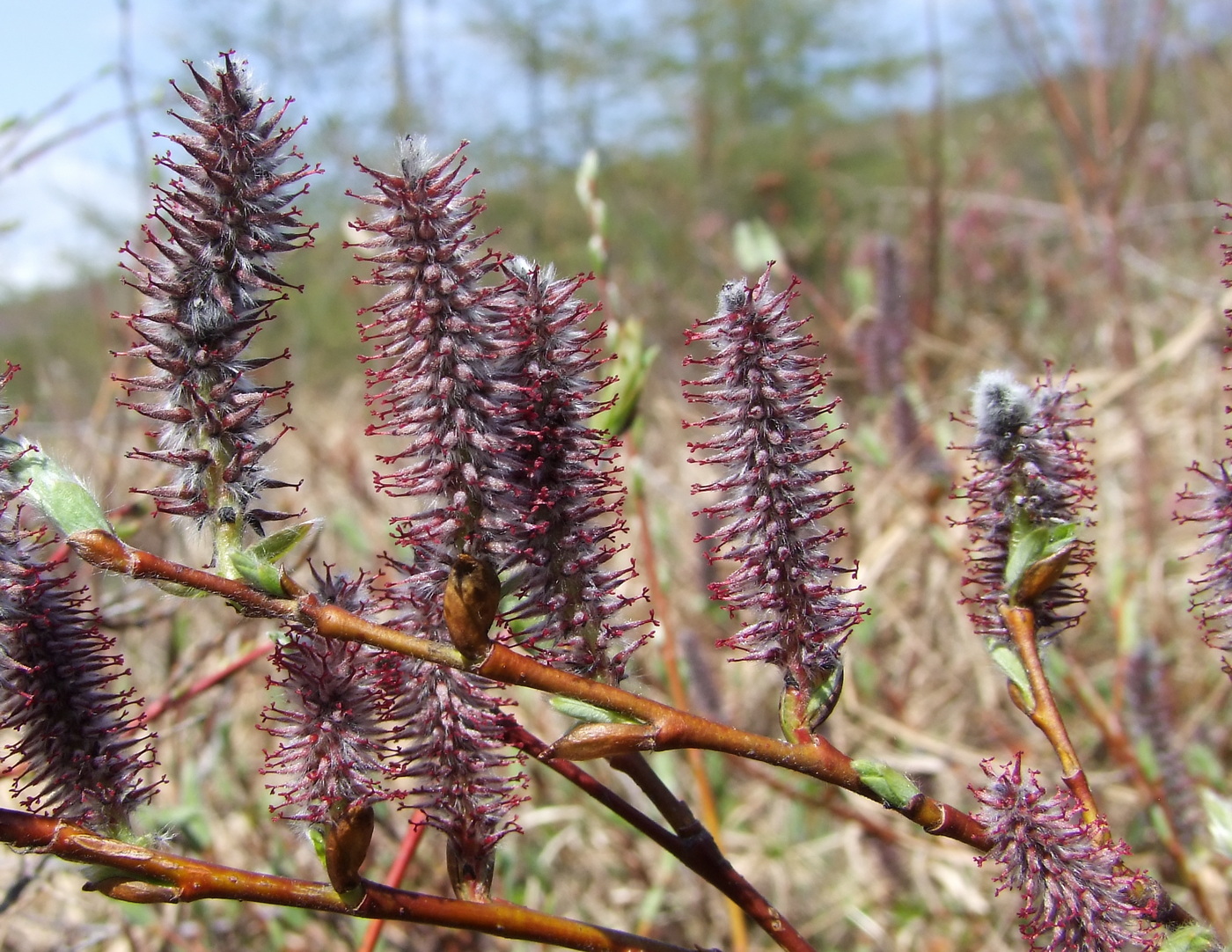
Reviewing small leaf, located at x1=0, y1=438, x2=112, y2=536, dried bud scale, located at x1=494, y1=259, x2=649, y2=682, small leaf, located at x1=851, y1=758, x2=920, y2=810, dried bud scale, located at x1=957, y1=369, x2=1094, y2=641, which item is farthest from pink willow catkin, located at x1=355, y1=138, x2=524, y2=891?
dried bud scale, located at x1=957, y1=369, x2=1094, y2=641

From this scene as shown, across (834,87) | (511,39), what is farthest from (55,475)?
(834,87)

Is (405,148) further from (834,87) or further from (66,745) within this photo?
(834,87)

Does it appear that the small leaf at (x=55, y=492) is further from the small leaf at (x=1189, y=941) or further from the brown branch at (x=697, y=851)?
the small leaf at (x=1189, y=941)

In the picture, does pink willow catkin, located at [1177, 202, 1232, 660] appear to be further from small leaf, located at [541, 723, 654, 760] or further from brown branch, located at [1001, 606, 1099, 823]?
small leaf, located at [541, 723, 654, 760]

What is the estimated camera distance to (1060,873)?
0.94 meters

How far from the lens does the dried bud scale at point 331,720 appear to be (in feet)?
3.17

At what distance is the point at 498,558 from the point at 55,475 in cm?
40

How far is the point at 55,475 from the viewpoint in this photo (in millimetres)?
906

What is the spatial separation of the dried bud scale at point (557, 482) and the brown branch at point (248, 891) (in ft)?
0.82

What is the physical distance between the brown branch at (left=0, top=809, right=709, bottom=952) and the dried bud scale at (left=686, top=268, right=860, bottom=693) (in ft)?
1.08

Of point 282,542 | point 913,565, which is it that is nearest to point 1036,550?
point 282,542

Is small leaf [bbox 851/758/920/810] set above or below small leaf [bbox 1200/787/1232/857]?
above

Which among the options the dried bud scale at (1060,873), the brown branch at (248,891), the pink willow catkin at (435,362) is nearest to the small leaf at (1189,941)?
the dried bud scale at (1060,873)

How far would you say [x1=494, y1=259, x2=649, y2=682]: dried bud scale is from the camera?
0.93 metres
